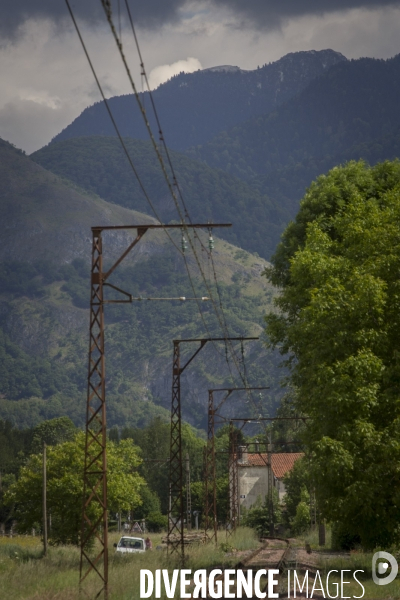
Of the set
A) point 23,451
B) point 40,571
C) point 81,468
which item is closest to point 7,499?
point 81,468

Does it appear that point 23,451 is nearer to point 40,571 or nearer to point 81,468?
point 81,468

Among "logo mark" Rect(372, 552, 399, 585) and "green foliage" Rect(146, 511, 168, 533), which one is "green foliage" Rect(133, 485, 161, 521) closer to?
"green foliage" Rect(146, 511, 168, 533)

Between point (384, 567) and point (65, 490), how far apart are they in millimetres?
23462

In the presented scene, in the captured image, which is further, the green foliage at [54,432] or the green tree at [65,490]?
the green foliage at [54,432]

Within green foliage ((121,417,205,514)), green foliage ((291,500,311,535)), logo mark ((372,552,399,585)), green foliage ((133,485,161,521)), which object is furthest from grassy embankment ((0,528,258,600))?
green foliage ((121,417,205,514))

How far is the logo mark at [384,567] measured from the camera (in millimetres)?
24438

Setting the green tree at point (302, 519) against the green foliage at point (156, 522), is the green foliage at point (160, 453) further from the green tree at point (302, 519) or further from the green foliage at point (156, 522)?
the green tree at point (302, 519)

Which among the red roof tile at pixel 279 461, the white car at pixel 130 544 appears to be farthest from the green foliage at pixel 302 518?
the red roof tile at pixel 279 461

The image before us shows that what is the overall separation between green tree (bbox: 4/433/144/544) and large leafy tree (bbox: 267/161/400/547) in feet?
73.7

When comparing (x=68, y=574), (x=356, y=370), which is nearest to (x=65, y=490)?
(x=68, y=574)

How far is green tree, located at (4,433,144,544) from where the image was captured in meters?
46.6

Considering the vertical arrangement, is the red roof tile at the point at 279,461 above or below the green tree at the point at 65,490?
below

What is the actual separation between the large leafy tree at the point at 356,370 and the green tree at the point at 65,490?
22.5m

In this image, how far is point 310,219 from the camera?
33.8 metres
